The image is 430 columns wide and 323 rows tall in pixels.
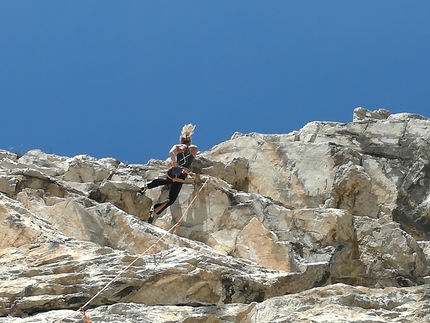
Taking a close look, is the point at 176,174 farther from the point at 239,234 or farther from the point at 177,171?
the point at 239,234

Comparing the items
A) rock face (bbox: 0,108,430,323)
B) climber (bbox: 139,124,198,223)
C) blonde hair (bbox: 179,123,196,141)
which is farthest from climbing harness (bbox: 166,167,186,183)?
blonde hair (bbox: 179,123,196,141)

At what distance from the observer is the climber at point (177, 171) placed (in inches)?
630

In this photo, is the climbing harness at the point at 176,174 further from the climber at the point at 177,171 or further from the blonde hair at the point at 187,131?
the blonde hair at the point at 187,131

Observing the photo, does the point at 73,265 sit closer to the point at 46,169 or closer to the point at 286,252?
the point at 286,252

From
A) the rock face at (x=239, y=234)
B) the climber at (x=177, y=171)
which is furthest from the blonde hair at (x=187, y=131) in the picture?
the rock face at (x=239, y=234)

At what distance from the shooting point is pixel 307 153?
20109 mm

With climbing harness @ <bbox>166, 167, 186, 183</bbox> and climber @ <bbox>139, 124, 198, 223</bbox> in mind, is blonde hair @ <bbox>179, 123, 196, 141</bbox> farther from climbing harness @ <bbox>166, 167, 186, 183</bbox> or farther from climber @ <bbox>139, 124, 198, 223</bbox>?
climbing harness @ <bbox>166, 167, 186, 183</bbox>

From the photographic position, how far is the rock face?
8.78 m

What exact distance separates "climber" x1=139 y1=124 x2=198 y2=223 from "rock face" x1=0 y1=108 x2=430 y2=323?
467 mm

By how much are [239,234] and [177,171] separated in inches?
103

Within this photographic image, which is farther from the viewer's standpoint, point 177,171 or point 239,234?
point 177,171

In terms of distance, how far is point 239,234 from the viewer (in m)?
14.6

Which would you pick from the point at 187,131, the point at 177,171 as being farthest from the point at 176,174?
the point at 187,131

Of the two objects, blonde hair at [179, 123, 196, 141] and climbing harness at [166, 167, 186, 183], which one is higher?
blonde hair at [179, 123, 196, 141]
